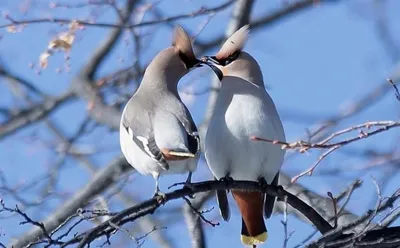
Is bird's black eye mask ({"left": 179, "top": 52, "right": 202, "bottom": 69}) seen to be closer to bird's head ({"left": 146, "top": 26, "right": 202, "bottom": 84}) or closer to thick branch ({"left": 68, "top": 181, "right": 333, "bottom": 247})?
bird's head ({"left": 146, "top": 26, "right": 202, "bottom": 84})

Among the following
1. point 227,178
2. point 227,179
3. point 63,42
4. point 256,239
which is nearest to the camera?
point 227,179

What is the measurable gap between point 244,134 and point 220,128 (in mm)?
95

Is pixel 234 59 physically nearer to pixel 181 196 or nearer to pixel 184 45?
pixel 184 45

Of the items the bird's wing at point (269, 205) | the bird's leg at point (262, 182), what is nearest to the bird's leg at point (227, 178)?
the bird's leg at point (262, 182)

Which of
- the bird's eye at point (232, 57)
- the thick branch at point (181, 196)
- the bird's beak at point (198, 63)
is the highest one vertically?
the bird's eye at point (232, 57)

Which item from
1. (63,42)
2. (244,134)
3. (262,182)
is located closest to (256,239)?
(262,182)

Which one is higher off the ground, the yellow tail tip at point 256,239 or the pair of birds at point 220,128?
the pair of birds at point 220,128

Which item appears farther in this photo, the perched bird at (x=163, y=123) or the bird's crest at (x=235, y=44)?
the bird's crest at (x=235, y=44)

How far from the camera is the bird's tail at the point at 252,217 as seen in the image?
4.35 meters

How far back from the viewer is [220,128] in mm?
4141

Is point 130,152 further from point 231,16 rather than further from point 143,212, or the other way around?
point 231,16

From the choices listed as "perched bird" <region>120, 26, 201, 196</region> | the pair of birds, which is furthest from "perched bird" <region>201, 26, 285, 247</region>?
"perched bird" <region>120, 26, 201, 196</region>

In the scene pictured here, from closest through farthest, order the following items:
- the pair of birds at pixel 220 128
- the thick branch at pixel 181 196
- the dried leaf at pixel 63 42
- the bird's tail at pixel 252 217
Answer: the thick branch at pixel 181 196 < the pair of birds at pixel 220 128 < the bird's tail at pixel 252 217 < the dried leaf at pixel 63 42

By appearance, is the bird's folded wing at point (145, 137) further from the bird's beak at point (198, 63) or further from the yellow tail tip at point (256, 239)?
the yellow tail tip at point (256, 239)
